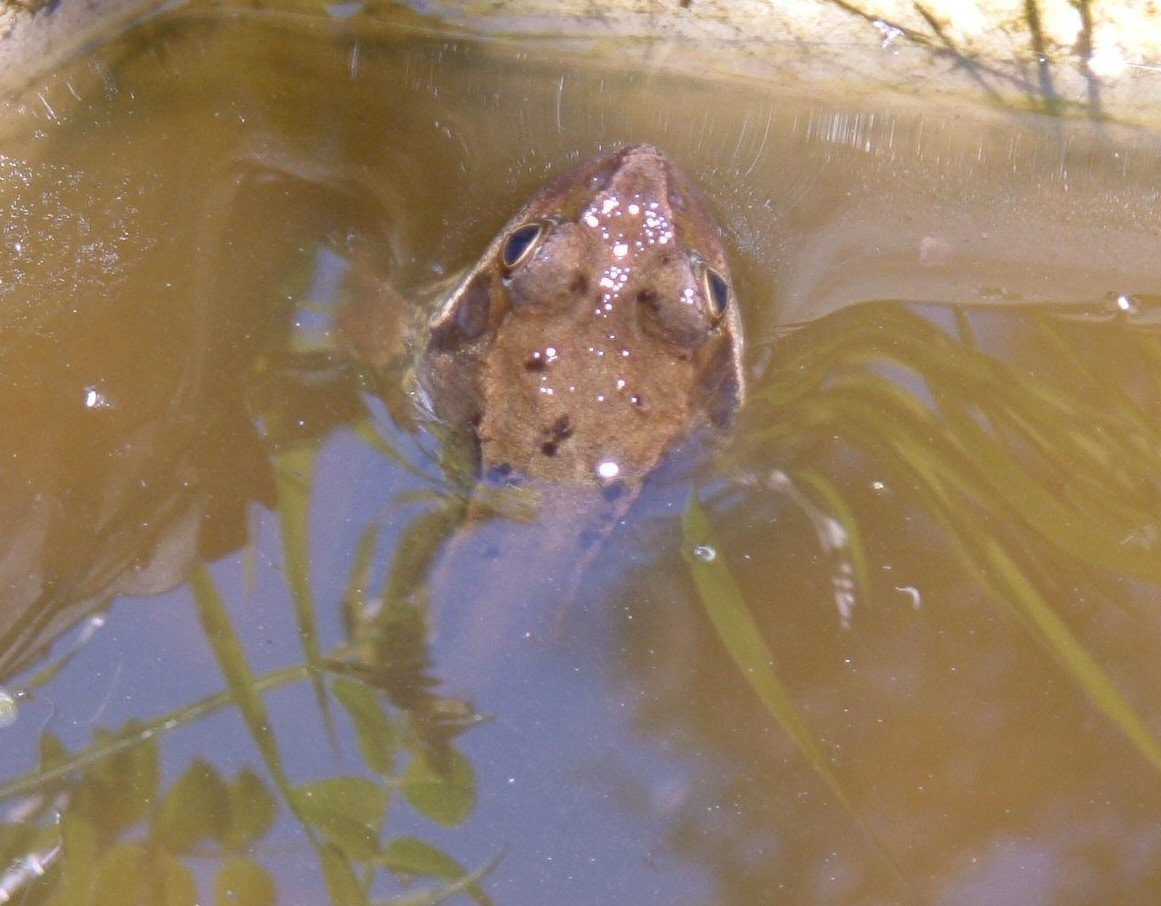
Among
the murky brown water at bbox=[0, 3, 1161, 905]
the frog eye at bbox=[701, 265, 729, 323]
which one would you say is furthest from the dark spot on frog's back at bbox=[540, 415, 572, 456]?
the frog eye at bbox=[701, 265, 729, 323]

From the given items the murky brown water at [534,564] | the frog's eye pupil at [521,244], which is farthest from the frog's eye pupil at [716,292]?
the frog's eye pupil at [521,244]

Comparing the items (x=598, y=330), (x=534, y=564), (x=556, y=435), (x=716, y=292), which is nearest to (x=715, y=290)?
(x=716, y=292)

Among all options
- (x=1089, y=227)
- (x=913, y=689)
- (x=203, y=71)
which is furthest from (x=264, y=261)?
(x=1089, y=227)

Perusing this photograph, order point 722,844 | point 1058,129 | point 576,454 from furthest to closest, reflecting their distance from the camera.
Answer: point 1058,129, point 722,844, point 576,454

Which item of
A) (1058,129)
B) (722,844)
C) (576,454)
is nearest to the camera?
(576,454)

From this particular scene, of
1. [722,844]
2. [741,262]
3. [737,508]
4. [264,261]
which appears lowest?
[722,844]

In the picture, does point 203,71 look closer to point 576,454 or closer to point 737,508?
point 576,454

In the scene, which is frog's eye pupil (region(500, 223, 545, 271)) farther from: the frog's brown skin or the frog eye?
the frog eye

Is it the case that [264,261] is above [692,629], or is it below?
above
